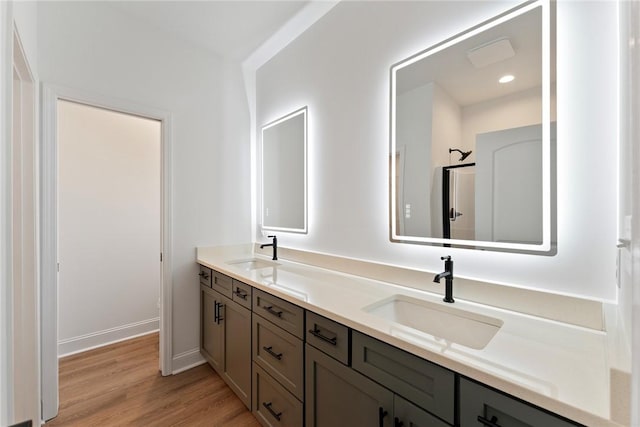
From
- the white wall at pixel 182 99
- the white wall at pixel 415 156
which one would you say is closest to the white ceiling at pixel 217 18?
the white wall at pixel 182 99

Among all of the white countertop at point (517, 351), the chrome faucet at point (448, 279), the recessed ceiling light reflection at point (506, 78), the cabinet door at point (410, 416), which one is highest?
the recessed ceiling light reflection at point (506, 78)

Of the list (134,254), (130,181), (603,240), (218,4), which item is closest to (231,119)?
(218,4)

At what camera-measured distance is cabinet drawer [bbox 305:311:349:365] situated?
3.59 feet

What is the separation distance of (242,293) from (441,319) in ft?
3.88

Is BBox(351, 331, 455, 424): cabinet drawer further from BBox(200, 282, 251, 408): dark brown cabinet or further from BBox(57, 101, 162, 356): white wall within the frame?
BBox(57, 101, 162, 356): white wall

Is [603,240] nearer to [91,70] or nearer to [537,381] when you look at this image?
[537,381]

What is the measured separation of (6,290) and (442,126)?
185cm

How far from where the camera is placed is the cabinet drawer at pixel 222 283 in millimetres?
1930

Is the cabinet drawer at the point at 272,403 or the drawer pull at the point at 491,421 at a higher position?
the drawer pull at the point at 491,421

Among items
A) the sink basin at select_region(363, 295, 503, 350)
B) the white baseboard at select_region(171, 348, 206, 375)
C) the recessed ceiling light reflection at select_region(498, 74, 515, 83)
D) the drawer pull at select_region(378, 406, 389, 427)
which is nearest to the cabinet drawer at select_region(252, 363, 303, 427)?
the drawer pull at select_region(378, 406, 389, 427)

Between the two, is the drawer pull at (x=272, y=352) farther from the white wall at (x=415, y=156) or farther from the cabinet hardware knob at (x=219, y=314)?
the white wall at (x=415, y=156)

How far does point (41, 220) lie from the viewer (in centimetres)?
170

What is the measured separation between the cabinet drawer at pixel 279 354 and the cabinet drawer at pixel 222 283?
39 cm

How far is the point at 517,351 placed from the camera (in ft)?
2.73
